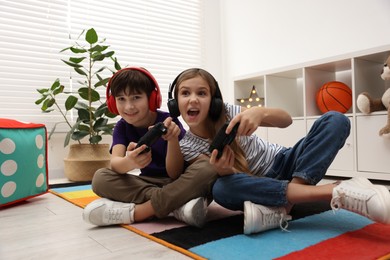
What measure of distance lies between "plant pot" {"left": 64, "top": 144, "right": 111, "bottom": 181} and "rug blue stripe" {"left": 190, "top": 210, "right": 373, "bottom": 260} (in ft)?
4.67

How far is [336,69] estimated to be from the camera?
2.00 meters

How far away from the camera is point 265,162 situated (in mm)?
985

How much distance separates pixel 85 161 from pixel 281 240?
151cm

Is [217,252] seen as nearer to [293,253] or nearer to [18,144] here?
[293,253]

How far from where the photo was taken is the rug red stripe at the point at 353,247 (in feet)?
2.05

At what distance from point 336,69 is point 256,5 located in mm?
1053

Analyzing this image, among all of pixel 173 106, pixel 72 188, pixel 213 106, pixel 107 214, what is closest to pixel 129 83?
pixel 173 106

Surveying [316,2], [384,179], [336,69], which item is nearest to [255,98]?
[336,69]

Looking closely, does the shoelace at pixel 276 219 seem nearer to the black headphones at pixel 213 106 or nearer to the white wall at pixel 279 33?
the black headphones at pixel 213 106

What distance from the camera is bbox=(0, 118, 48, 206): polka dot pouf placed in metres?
1.19

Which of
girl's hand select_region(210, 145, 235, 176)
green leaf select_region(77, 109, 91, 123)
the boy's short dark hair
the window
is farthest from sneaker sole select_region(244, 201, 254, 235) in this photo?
the window

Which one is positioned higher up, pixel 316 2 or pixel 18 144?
pixel 316 2

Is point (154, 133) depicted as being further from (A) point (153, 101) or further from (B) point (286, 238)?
(B) point (286, 238)

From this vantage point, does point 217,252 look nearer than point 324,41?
Yes
